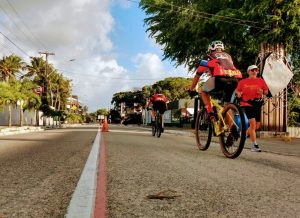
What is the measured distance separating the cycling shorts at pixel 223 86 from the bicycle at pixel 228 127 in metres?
0.22

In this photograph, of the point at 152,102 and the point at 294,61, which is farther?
the point at 294,61

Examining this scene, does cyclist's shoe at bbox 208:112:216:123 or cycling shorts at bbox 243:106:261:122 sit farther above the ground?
cycling shorts at bbox 243:106:261:122

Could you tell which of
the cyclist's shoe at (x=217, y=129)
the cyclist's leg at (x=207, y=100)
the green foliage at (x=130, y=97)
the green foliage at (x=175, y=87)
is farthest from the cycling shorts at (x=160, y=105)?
the green foliage at (x=130, y=97)

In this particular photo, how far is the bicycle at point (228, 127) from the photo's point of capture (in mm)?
7277

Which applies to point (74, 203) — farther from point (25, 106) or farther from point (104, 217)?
point (25, 106)

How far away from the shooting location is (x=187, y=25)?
21.9m

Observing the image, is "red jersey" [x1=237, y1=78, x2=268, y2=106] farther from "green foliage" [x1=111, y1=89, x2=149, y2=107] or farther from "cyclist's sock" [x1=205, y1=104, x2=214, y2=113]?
"green foliage" [x1=111, y1=89, x2=149, y2=107]

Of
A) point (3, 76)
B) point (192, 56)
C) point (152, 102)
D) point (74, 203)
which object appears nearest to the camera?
point (74, 203)

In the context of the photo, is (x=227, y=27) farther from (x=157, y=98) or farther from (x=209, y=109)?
(x=209, y=109)

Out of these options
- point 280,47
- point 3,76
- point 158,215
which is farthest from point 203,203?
point 3,76

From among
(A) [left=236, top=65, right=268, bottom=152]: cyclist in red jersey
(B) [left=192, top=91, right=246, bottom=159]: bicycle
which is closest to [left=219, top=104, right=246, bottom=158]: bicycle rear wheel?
(B) [left=192, top=91, right=246, bottom=159]: bicycle

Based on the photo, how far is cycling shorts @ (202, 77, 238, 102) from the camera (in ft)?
25.8

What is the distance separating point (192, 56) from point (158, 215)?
68.5ft

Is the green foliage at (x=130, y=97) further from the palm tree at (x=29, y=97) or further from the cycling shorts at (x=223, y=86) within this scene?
the cycling shorts at (x=223, y=86)
